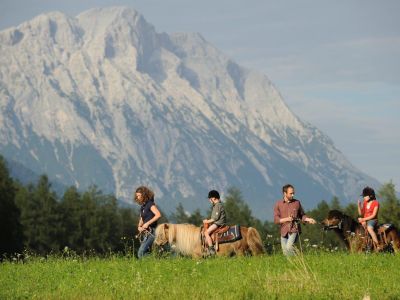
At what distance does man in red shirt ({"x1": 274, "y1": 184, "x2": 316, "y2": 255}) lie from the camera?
2192cm

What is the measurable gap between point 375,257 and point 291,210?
2671 millimetres

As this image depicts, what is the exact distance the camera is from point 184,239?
23641 mm

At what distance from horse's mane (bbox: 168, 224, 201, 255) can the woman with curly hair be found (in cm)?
65

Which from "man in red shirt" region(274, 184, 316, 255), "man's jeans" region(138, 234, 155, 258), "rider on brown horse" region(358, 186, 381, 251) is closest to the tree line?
"man's jeans" region(138, 234, 155, 258)

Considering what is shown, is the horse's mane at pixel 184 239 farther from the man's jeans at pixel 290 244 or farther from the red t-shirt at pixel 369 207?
the red t-shirt at pixel 369 207

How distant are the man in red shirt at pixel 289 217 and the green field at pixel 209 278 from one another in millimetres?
827

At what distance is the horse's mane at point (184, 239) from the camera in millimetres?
23641

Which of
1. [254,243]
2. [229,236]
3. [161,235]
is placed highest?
[161,235]

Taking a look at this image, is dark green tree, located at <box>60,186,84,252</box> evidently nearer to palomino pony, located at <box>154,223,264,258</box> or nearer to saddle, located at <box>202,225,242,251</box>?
palomino pony, located at <box>154,223,264,258</box>

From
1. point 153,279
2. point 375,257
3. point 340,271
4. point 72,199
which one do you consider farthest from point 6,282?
point 72,199

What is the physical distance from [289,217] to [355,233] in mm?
2647

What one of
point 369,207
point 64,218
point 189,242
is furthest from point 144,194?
point 64,218

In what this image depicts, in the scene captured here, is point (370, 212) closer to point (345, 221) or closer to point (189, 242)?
point (345, 221)

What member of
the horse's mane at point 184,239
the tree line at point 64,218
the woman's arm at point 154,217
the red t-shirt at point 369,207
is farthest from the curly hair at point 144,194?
the tree line at point 64,218
